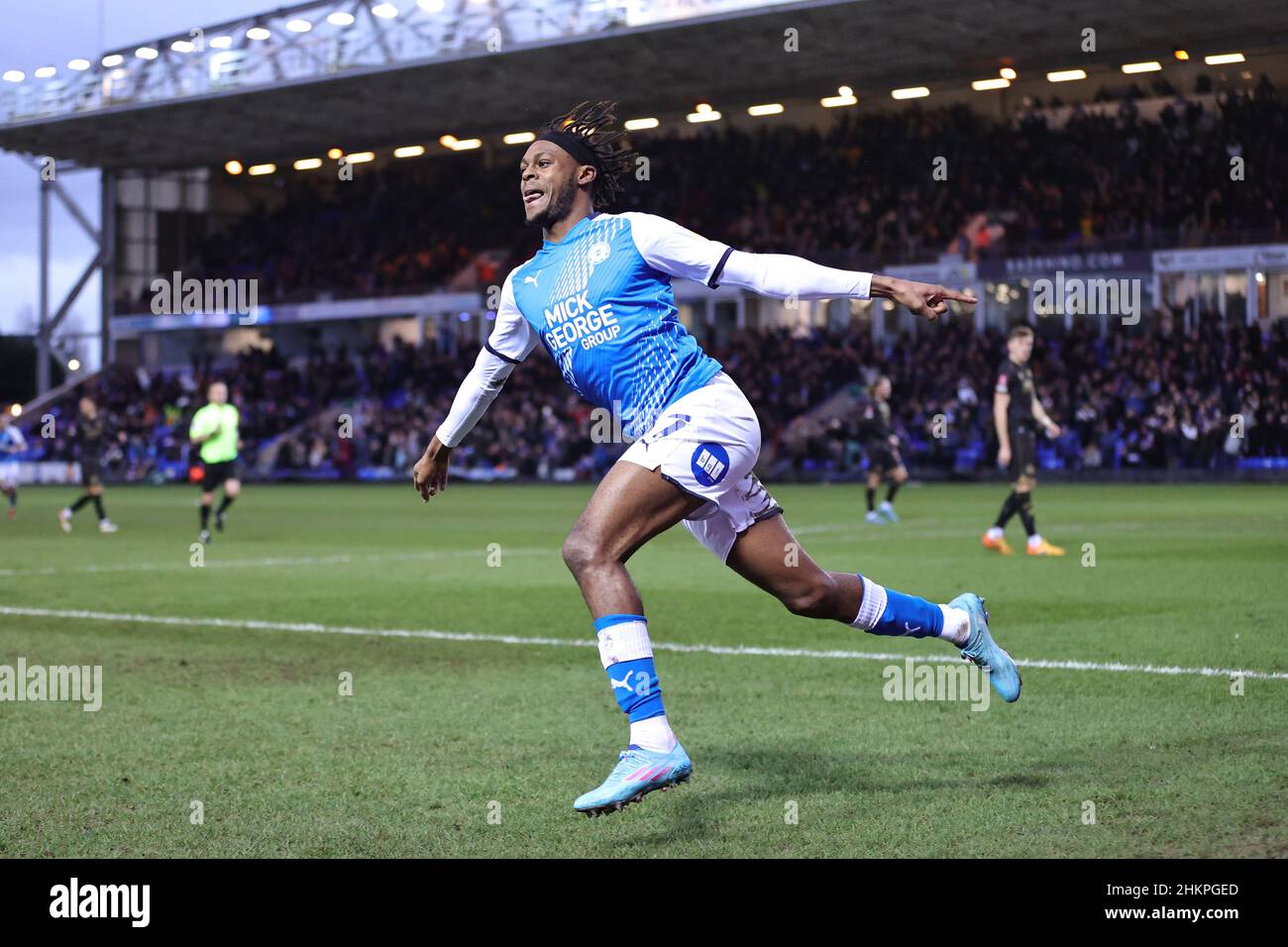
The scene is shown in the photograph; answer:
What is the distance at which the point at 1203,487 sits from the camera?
99.0ft

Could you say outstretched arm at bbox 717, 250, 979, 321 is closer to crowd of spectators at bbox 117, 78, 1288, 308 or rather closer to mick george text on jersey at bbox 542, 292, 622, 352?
mick george text on jersey at bbox 542, 292, 622, 352

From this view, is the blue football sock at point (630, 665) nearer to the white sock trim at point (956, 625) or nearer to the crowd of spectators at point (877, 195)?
the white sock trim at point (956, 625)

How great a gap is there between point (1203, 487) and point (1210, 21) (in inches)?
478

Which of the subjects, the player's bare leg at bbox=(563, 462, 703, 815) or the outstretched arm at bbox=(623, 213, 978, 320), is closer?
the player's bare leg at bbox=(563, 462, 703, 815)

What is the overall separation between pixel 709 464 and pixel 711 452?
40 millimetres

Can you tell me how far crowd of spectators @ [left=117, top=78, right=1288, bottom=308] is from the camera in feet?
123

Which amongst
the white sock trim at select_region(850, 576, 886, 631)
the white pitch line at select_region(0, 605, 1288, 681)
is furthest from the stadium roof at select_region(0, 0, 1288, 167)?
the white sock trim at select_region(850, 576, 886, 631)

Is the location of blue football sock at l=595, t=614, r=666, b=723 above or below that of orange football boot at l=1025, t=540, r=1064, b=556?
above

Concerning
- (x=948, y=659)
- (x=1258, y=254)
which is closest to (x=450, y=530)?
(x=948, y=659)

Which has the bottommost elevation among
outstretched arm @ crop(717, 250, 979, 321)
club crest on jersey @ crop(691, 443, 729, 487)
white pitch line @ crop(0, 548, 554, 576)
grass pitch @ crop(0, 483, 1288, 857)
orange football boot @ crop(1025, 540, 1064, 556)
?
grass pitch @ crop(0, 483, 1288, 857)

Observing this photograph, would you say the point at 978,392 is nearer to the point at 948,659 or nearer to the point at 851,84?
the point at 851,84

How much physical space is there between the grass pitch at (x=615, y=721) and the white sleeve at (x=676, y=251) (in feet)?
5.82

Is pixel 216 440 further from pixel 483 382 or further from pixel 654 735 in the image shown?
pixel 654 735

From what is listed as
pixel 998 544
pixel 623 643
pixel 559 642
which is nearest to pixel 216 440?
pixel 998 544
